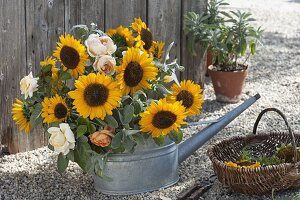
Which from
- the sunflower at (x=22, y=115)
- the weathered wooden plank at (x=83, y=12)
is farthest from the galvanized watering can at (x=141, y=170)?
the weathered wooden plank at (x=83, y=12)

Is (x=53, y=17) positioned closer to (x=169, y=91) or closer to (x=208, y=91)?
(x=169, y=91)

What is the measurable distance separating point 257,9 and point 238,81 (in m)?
3.95

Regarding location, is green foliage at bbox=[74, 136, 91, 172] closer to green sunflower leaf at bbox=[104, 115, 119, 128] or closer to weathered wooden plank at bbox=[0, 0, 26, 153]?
green sunflower leaf at bbox=[104, 115, 119, 128]

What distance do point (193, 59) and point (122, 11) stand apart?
2.56 feet

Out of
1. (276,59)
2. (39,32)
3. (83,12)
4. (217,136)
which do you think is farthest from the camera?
(276,59)

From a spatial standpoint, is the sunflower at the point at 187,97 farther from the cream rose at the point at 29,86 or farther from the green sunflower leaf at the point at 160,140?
the cream rose at the point at 29,86

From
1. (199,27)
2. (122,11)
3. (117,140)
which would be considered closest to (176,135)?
(117,140)

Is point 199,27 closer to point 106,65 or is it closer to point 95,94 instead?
point 106,65

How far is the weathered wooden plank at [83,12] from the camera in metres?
4.70

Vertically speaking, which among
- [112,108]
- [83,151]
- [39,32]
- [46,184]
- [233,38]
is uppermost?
[39,32]

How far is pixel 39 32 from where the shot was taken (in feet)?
15.0

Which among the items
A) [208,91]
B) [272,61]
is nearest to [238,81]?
[208,91]

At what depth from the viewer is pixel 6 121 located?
4.52m

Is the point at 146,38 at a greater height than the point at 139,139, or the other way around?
the point at 146,38
